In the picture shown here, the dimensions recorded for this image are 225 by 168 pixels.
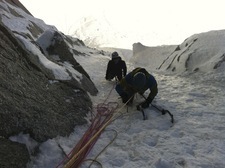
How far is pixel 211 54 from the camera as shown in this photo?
15250 millimetres

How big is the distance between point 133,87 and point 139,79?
0.51 metres

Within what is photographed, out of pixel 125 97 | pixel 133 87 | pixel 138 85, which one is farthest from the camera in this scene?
pixel 125 97

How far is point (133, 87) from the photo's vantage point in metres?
8.86

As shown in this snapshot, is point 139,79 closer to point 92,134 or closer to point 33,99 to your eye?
point 92,134

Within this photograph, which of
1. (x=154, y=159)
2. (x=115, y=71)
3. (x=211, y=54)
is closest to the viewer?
(x=154, y=159)

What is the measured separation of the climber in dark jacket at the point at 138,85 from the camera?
8.46 m

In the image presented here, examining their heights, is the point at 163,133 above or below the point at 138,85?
below

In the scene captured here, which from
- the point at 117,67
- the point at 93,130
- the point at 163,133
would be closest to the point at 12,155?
the point at 93,130

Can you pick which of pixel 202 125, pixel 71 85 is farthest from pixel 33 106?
pixel 202 125

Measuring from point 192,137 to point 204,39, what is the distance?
37.2 ft

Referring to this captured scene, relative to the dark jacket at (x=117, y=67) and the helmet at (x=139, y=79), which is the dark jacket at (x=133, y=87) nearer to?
the helmet at (x=139, y=79)

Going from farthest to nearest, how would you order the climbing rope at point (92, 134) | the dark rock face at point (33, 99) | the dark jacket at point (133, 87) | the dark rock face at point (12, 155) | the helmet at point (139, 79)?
the dark jacket at point (133, 87) < the helmet at point (139, 79) < the dark rock face at point (33, 99) < the climbing rope at point (92, 134) < the dark rock face at point (12, 155)

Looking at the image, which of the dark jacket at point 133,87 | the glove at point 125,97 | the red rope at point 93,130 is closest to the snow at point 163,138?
the red rope at point 93,130

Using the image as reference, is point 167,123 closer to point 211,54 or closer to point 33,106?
point 33,106
